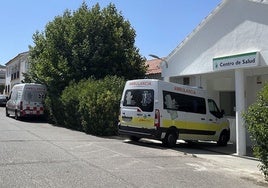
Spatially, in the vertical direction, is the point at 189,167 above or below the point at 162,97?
below

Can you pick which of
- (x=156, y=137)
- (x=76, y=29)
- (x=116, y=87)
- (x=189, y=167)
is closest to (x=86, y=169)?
(x=189, y=167)

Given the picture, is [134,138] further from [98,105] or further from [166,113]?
[98,105]

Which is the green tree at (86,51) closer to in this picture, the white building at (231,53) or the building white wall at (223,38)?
the white building at (231,53)

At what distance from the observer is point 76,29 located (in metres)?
27.2

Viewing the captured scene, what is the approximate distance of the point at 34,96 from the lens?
97.1 feet

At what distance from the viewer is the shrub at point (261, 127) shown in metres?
9.93

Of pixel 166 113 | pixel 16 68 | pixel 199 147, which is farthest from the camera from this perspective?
pixel 16 68

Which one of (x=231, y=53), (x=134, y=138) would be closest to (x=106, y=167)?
(x=231, y=53)

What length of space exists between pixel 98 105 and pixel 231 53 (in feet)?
A: 24.4

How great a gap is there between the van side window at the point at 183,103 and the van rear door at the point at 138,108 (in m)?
0.58

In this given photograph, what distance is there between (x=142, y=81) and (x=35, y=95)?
14.5 meters

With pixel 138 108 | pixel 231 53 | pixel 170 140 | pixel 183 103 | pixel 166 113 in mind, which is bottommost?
pixel 170 140

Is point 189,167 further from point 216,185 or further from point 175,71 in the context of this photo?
point 175,71

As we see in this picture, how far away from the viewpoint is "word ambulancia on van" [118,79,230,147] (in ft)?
53.4
